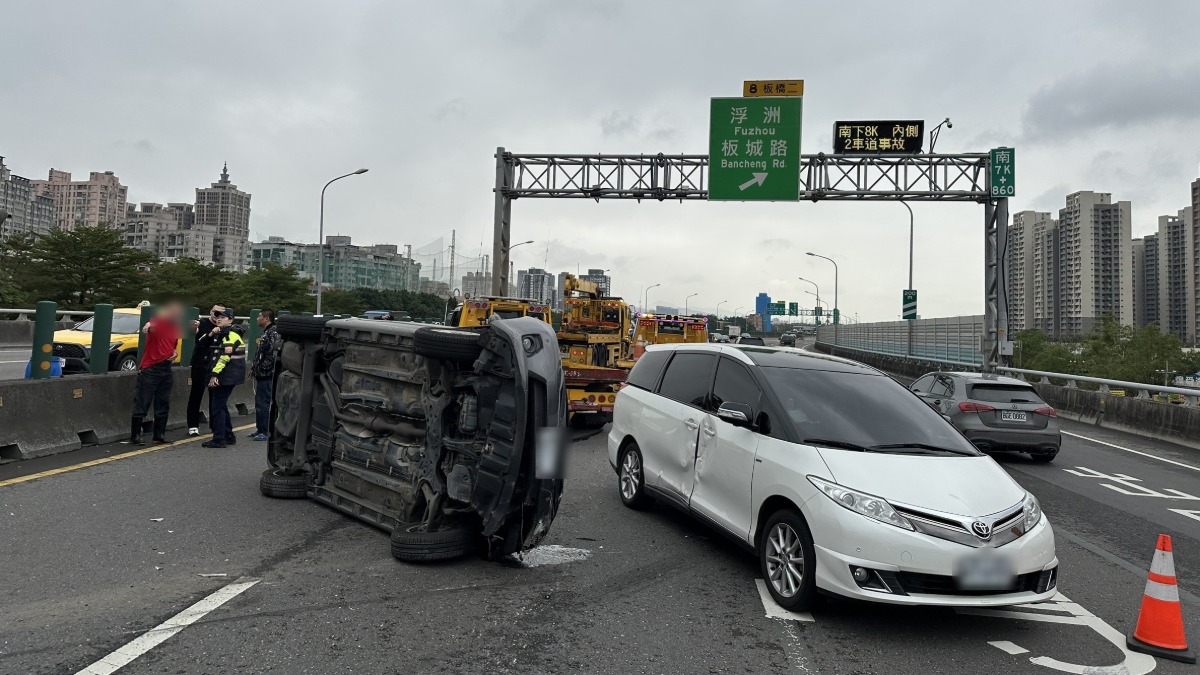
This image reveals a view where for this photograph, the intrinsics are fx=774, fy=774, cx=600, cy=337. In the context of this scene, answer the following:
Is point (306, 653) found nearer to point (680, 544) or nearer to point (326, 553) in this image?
point (326, 553)

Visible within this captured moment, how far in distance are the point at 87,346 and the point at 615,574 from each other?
49.3 ft

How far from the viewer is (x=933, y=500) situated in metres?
4.48

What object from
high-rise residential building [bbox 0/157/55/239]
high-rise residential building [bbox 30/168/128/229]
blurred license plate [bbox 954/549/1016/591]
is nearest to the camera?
blurred license plate [bbox 954/549/1016/591]

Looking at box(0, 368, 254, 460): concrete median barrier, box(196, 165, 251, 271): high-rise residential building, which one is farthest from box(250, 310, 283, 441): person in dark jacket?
box(196, 165, 251, 271): high-rise residential building

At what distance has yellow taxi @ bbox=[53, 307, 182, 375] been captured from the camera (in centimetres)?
1546

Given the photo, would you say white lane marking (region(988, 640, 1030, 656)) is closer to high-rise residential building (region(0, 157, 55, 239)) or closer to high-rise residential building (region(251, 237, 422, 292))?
high-rise residential building (region(251, 237, 422, 292))

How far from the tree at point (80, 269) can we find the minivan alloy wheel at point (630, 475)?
130ft

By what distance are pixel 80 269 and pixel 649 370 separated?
42.3 metres

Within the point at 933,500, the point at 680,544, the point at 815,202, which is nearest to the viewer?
the point at 933,500

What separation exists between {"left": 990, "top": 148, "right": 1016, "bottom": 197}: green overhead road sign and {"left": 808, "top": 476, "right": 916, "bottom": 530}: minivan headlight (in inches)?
858

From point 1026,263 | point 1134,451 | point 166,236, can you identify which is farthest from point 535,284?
point 1134,451

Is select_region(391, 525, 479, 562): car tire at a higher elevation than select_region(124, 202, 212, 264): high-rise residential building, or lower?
lower

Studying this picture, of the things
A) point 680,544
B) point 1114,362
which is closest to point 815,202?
point 680,544

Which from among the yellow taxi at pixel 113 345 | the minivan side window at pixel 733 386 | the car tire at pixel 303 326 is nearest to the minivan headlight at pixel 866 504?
the minivan side window at pixel 733 386
